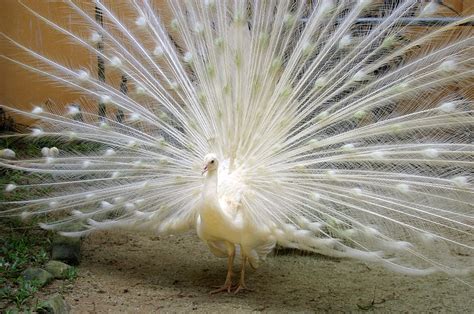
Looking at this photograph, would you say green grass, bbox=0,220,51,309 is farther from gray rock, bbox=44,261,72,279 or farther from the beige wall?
the beige wall

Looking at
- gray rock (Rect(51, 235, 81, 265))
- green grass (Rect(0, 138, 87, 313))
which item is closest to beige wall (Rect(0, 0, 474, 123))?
green grass (Rect(0, 138, 87, 313))

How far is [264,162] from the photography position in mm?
4145

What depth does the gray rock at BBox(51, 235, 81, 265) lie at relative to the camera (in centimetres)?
467

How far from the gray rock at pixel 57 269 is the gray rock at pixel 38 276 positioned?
0.07 m

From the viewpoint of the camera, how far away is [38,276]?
425 cm

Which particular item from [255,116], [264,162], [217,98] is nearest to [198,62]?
[217,98]

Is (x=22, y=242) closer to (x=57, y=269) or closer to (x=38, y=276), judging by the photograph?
(x=57, y=269)

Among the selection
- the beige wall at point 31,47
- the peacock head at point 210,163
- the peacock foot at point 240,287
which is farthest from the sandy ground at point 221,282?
the beige wall at point 31,47

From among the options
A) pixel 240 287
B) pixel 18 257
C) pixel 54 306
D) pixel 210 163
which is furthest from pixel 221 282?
pixel 18 257

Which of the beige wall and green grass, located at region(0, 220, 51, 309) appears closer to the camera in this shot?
green grass, located at region(0, 220, 51, 309)

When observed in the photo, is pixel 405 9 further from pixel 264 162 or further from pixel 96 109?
pixel 96 109

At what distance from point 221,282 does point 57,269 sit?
118 centimetres

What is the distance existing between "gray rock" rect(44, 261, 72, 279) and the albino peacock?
242 millimetres

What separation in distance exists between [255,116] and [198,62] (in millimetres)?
570
